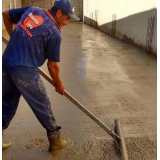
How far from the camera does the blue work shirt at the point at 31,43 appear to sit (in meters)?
2.75

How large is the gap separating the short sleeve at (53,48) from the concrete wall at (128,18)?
22.2 feet

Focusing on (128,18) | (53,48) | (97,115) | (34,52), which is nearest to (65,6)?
(53,48)

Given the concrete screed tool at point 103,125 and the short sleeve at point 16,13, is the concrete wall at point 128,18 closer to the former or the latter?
the concrete screed tool at point 103,125

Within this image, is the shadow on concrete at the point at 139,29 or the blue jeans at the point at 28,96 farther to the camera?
the shadow on concrete at the point at 139,29

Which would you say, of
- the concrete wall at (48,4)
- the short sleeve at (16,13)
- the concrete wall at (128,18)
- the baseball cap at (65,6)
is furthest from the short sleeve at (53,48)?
the concrete wall at (48,4)

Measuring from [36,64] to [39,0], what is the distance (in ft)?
80.2

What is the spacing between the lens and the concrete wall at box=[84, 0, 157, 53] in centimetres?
972

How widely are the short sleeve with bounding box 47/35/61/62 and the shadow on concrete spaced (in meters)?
6.76

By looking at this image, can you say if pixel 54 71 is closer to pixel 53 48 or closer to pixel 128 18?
pixel 53 48

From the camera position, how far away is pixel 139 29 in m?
10.5

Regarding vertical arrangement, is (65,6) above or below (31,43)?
above

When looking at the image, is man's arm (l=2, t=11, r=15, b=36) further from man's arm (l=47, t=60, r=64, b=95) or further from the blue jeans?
man's arm (l=47, t=60, r=64, b=95)

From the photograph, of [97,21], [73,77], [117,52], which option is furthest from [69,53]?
[97,21]

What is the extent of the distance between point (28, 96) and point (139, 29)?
8.45 metres
